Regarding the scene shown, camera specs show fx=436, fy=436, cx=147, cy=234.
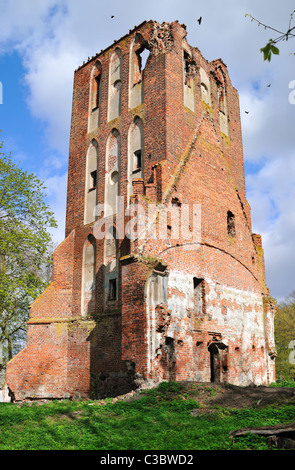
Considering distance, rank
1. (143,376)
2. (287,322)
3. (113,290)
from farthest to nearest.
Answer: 1. (287,322)
2. (113,290)
3. (143,376)

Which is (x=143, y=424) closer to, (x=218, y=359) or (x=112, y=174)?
(x=218, y=359)

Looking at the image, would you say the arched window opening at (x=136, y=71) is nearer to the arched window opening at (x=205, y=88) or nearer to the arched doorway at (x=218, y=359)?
the arched window opening at (x=205, y=88)

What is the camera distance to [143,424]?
855 centimetres

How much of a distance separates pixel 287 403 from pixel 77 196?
10884 mm

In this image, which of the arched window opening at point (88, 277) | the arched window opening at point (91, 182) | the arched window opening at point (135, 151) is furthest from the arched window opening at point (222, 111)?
the arched window opening at point (88, 277)

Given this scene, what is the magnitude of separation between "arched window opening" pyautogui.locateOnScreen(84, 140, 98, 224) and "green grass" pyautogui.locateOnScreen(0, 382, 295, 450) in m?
7.35

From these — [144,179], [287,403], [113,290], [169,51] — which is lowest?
[287,403]

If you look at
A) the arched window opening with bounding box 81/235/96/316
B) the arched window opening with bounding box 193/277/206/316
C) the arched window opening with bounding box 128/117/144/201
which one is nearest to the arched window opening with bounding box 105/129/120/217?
the arched window opening with bounding box 128/117/144/201

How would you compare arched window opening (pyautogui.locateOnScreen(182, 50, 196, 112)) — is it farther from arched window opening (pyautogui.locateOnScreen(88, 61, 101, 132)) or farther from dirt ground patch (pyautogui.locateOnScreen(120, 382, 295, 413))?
dirt ground patch (pyautogui.locateOnScreen(120, 382, 295, 413))

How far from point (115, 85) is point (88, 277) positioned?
774cm

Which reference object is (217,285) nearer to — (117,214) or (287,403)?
(117,214)

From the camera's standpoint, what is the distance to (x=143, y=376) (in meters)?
11.2

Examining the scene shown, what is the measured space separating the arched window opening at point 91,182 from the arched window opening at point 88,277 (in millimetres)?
963

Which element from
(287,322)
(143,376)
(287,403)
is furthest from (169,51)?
(287,322)
